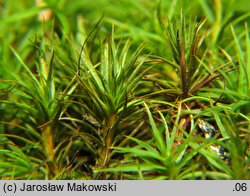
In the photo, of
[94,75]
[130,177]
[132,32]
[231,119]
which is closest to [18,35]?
[132,32]

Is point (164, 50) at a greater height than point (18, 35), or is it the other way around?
point (18, 35)

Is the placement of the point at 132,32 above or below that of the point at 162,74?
above

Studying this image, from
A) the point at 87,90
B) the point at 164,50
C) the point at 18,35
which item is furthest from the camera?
the point at 18,35

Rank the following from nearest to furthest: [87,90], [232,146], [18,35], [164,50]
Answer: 1. [232,146]
2. [87,90]
3. [164,50]
4. [18,35]

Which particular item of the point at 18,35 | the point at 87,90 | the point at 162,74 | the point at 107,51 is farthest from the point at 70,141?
the point at 18,35

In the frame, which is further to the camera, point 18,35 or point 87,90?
point 18,35

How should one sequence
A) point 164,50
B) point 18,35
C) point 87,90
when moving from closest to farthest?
point 87,90, point 164,50, point 18,35

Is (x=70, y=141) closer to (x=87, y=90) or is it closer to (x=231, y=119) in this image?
(x=87, y=90)

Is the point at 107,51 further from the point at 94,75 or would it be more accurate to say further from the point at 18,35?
the point at 18,35
